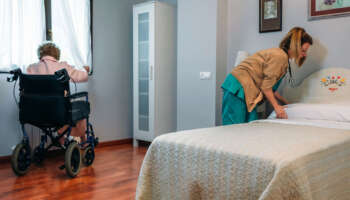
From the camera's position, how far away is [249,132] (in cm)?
196

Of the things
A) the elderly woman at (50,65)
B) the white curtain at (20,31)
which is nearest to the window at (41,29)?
the white curtain at (20,31)

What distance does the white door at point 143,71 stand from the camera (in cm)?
414

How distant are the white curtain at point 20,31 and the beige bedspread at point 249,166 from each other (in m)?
2.30

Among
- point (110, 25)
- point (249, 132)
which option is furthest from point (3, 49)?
point (249, 132)

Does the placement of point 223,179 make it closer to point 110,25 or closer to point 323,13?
point 323,13

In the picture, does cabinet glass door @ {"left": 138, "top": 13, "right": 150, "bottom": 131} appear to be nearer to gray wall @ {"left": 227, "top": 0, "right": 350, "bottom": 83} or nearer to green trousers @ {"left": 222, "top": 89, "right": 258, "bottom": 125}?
gray wall @ {"left": 227, "top": 0, "right": 350, "bottom": 83}

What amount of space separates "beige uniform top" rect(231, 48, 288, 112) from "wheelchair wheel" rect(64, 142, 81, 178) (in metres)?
1.53

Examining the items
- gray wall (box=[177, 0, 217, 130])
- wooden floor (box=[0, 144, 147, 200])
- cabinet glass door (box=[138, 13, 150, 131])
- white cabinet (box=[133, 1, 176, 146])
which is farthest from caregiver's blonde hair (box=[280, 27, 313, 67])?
cabinet glass door (box=[138, 13, 150, 131])

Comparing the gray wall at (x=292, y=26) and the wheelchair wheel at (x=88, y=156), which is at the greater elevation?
the gray wall at (x=292, y=26)

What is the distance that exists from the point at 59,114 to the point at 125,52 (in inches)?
74.6

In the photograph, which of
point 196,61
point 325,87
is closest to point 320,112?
point 325,87

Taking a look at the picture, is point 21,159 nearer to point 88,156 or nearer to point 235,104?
point 88,156

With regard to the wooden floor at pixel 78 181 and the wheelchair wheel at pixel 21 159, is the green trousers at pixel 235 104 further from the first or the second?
the wheelchair wheel at pixel 21 159

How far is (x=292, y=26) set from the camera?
3.16m
